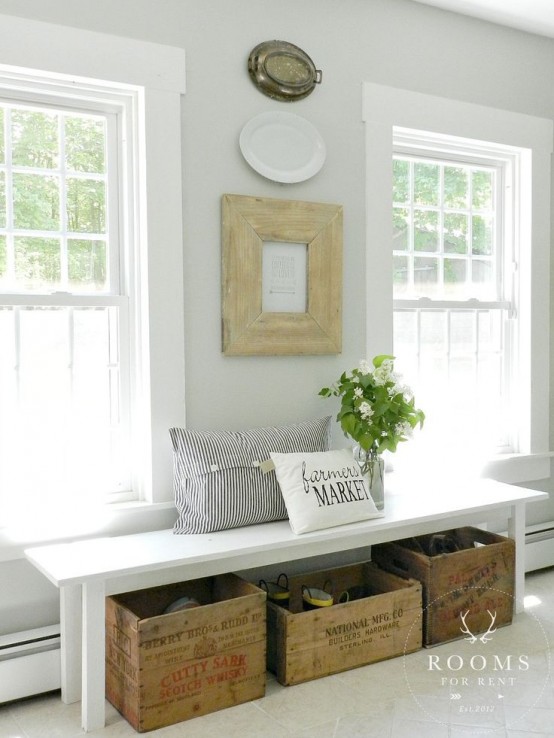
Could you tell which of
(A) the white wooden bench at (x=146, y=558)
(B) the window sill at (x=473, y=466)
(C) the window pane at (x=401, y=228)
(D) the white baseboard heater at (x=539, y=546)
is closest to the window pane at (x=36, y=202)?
(A) the white wooden bench at (x=146, y=558)

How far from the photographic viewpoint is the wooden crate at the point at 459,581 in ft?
10.6

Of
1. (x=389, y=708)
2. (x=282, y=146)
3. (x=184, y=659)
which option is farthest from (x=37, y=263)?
(x=389, y=708)

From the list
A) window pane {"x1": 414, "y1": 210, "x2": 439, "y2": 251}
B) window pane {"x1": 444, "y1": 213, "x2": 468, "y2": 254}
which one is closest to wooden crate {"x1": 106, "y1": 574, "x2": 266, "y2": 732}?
window pane {"x1": 414, "y1": 210, "x2": 439, "y2": 251}

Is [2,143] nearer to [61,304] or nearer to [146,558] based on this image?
[61,304]

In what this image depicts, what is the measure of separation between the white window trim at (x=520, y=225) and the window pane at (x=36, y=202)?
1446 mm

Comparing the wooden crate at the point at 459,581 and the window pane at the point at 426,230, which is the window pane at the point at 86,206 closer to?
the window pane at the point at 426,230

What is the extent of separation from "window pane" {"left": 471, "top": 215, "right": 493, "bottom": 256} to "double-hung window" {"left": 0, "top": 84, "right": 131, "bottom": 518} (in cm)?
199

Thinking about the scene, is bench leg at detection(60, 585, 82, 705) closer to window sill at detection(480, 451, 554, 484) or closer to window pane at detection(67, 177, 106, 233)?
window pane at detection(67, 177, 106, 233)

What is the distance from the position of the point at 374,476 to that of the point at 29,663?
5.03 feet

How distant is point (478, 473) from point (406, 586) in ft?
3.46

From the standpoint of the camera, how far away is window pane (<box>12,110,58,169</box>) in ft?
9.50

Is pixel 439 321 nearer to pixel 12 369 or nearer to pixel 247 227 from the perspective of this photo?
pixel 247 227

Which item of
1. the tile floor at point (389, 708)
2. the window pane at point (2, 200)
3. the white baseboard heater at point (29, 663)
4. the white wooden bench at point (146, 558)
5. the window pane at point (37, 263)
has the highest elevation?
the window pane at point (2, 200)

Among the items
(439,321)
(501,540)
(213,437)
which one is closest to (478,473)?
(501,540)
